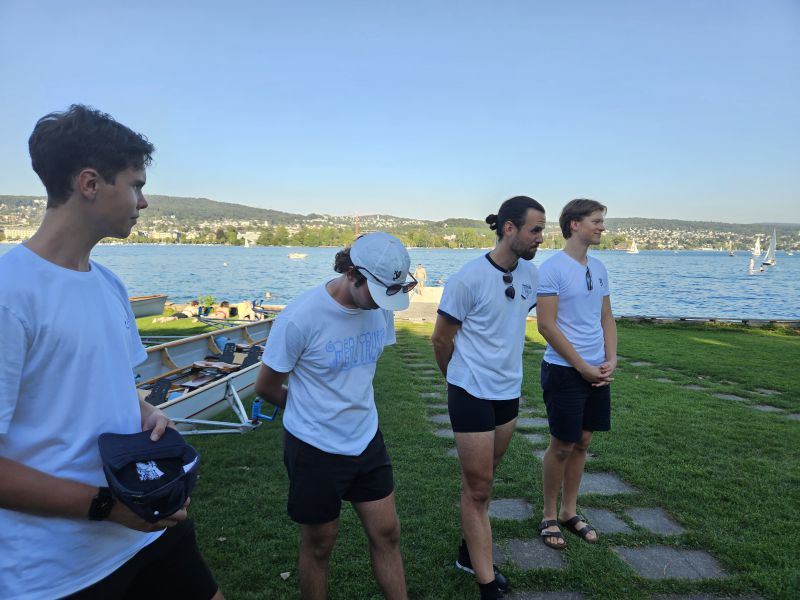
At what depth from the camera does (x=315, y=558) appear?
2506 mm

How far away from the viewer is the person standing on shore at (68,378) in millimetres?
1345

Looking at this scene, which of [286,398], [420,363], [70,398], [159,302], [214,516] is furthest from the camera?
[159,302]

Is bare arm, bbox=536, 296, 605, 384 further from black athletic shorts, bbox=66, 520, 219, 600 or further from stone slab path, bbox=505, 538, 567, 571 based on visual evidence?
black athletic shorts, bbox=66, 520, 219, 600

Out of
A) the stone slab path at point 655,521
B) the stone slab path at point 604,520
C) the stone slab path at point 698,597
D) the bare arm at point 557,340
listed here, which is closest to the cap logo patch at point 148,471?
the bare arm at point 557,340

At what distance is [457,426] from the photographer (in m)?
3.07

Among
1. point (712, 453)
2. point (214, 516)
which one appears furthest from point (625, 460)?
point (214, 516)

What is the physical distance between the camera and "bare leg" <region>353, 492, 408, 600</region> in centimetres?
248

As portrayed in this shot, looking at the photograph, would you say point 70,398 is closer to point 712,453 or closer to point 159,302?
point 712,453

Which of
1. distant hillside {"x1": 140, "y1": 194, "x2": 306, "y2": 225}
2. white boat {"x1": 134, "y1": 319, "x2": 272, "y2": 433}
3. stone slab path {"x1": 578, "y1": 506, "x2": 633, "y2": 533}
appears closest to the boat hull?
white boat {"x1": 134, "y1": 319, "x2": 272, "y2": 433}

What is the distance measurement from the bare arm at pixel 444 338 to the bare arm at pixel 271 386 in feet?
3.19

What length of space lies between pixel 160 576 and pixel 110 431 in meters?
0.58

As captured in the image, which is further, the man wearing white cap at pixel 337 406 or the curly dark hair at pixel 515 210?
the curly dark hair at pixel 515 210

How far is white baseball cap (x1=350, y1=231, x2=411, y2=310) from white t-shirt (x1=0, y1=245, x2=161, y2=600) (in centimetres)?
108

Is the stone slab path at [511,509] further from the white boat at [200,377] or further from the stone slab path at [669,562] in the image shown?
the white boat at [200,377]
